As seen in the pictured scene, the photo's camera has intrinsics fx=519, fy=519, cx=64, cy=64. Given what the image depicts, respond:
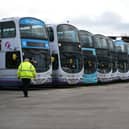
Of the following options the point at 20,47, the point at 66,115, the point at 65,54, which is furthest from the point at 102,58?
the point at 66,115

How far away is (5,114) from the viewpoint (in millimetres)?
14289

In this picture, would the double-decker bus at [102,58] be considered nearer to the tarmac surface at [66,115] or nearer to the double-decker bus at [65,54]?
the double-decker bus at [65,54]

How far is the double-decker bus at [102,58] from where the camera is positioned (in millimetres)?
35719

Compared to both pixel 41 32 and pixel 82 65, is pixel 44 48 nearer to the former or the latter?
pixel 41 32

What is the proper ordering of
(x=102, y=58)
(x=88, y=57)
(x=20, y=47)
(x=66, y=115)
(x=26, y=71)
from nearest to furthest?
(x=66, y=115) → (x=26, y=71) → (x=20, y=47) → (x=88, y=57) → (x=102, y=58)

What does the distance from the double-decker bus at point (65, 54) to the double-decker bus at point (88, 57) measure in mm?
1747

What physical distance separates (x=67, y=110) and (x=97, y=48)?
2061 centimetres

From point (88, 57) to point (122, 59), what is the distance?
8.97 m

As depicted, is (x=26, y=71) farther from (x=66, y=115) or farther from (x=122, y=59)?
(x=122, y=59)

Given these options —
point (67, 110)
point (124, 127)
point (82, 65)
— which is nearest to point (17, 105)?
point (67, 110)

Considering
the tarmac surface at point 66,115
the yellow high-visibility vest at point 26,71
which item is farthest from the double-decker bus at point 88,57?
the tarmac surface at point 66,115

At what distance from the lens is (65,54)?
2953 cm

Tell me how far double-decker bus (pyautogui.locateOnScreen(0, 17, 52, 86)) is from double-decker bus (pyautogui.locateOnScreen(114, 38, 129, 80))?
14.7 meters

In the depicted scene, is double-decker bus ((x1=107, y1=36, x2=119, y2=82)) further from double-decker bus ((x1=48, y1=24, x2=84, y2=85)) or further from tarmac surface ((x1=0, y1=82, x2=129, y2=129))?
tarmac surface ((x1=0, y1=82, x2=129, y2=129))
